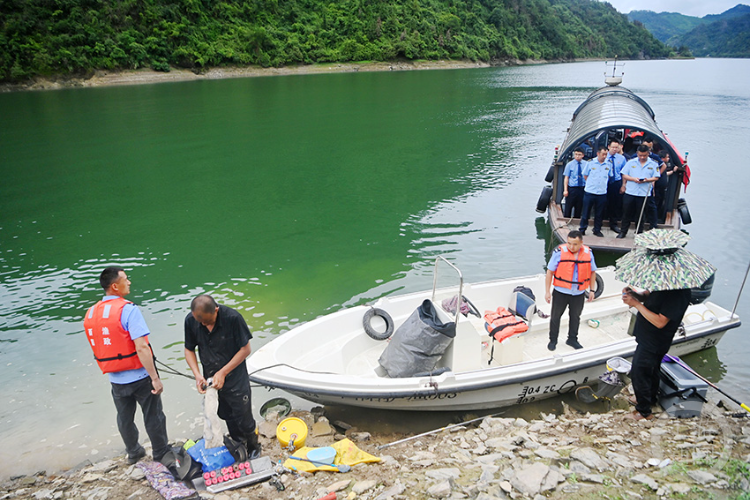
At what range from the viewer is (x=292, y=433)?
4.24 meters

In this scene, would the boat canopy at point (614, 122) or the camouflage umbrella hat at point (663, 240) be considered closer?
the camouflage umbrella hat at point (663, 240)

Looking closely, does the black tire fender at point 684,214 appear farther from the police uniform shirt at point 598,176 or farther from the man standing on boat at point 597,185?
the police uniform shirt at point 598,176

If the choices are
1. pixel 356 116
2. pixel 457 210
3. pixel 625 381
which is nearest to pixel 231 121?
pixel 356 116

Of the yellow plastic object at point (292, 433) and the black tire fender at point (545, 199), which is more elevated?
the yellow plastic object at point (292, 433)

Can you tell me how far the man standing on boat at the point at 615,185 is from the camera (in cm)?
880

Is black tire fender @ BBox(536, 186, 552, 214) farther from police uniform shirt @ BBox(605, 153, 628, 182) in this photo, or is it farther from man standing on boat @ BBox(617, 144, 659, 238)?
man standing on boat @ BBox(617, 144, 659, 238)

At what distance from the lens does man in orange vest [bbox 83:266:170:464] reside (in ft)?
11.4

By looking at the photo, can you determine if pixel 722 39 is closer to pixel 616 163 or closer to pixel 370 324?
pixel 616 163

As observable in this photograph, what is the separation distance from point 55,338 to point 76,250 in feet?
12.3

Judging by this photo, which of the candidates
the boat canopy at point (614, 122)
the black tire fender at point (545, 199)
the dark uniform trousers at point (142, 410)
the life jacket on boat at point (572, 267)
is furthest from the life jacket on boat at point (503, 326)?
the black tire fender at point (545, 199)

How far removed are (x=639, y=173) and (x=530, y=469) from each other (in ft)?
23.4

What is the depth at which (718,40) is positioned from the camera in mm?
159000

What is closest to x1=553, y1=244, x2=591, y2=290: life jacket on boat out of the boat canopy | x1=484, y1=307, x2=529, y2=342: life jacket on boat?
x1=484, y1=307, x2=529, y2=342: life jacket on boat

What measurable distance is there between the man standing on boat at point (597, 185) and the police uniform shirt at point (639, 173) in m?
0.35
